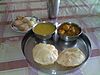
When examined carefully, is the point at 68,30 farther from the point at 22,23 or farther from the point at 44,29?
the point at 22,23

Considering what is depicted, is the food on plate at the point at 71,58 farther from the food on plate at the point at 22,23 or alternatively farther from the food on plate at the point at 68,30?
the food on plate at the point at 22,23

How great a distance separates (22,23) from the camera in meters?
0.79

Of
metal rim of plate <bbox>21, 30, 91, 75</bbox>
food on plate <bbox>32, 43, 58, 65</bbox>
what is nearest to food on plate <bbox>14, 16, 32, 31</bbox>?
metal rim of plate <bbox>21, 30, 91, 75</bbox>

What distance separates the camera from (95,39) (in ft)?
2.56

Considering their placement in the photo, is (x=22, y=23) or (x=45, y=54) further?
(x=22, y=23)

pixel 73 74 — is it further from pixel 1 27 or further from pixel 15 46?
pixel 1 27

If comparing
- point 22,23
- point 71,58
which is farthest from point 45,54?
point 22,23

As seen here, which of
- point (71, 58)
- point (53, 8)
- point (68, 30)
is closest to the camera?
point (71, 58)

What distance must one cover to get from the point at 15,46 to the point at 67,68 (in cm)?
23

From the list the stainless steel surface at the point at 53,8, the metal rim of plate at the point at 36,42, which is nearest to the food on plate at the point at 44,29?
the metal rim of plate at the point at 36,42

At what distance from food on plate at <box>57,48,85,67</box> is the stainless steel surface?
0.27 meters

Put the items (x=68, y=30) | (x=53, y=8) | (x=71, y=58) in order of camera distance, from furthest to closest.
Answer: (x=53, y=8), (x=68, y=30), (x=71, y=58)

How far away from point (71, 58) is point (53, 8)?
33 centimetres

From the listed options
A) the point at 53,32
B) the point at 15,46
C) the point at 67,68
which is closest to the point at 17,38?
the point at 15,46
